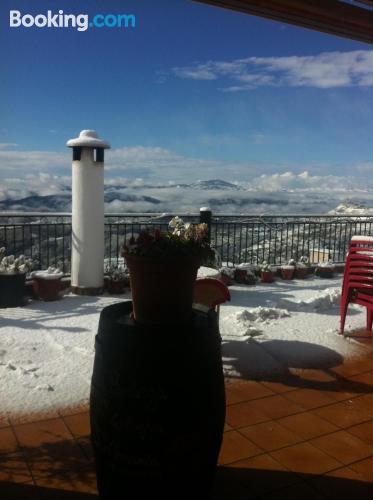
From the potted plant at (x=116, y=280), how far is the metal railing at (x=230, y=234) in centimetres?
45

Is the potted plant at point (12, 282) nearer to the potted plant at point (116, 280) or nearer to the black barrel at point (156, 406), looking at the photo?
the potted plant at point (116, 280)

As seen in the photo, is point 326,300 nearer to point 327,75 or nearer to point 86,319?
point 86,319

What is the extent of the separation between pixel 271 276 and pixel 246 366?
369cm

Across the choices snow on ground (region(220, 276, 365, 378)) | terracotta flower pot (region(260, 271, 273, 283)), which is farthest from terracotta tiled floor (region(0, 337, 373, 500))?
terracotta flower pot (region(260, 271, 273, 283))

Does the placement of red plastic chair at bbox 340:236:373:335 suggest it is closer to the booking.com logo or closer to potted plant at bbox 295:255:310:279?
potted plant at bbox 295:255:310:279

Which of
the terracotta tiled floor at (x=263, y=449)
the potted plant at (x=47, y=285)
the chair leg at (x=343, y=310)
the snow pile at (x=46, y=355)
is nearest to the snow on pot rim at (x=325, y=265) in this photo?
the chair leg at (x=343, y=310)

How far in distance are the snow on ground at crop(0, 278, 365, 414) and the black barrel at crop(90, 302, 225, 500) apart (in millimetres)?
1215

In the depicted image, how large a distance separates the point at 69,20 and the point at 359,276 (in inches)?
184

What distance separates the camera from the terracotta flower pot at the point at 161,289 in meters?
1.70

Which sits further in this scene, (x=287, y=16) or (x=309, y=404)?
(x=309, y=404)

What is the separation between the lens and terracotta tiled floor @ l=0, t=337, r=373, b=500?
2.01 meters

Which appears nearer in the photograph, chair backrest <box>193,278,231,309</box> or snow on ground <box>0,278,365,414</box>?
snow on ground <box>0,278,365,414</box>

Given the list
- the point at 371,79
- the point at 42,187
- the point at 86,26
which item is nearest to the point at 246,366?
the point at 86,26

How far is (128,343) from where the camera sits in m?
1.58
